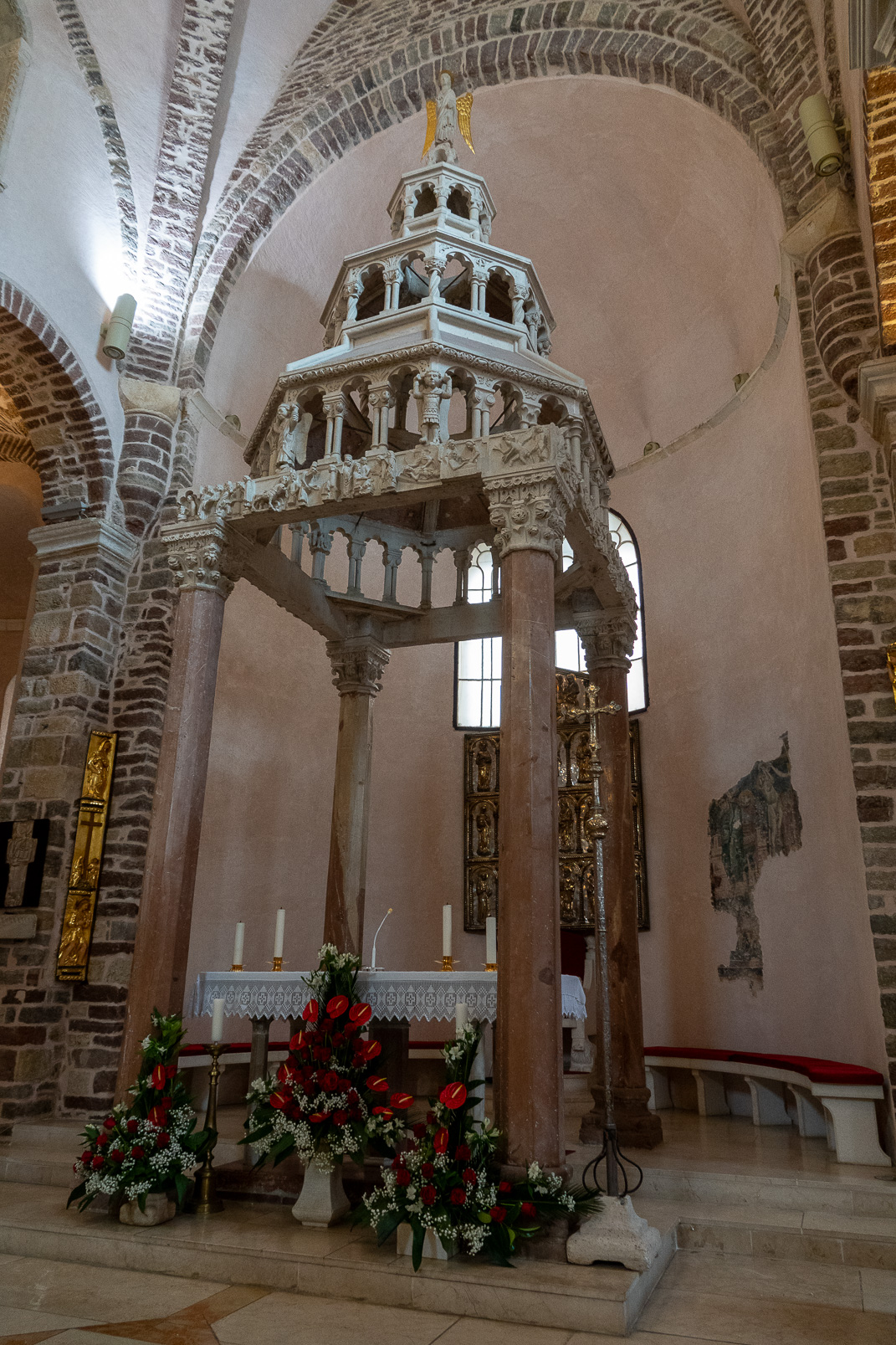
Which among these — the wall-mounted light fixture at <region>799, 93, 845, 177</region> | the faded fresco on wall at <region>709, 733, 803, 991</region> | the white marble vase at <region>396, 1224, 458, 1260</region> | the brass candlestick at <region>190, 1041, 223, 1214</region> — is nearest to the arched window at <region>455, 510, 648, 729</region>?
the faded fresco on wall at <region>709, 733, 803, 991</region>

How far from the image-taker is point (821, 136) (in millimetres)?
7273

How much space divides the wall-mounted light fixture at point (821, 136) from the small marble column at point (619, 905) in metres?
3.84

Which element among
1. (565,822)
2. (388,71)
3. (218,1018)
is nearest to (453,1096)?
(218,1018)

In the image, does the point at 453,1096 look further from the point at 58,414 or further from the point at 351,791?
the point at 58,414

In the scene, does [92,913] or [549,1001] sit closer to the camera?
[549,1001]

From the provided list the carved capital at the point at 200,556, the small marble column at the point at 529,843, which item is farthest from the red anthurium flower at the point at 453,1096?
the carved capital at the point at 200,556

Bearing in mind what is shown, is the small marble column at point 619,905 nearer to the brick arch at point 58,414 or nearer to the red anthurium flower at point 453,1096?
the red anthurium flower at point 453,1096

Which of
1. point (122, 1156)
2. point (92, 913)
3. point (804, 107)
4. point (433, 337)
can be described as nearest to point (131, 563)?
point (92, 913)

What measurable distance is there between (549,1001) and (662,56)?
30.2 ft

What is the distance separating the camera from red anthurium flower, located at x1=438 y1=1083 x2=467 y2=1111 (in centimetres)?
456

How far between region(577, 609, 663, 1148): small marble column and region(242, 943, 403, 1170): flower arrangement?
1.99 m

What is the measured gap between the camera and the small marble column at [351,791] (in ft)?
25.5

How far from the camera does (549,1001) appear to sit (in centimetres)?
475

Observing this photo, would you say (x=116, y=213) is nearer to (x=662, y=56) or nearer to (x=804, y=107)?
(x=662, y=56)
